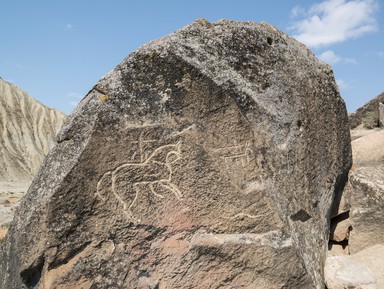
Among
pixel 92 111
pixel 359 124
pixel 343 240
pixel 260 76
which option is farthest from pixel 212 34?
pixel 359 124

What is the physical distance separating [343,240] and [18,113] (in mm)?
38883

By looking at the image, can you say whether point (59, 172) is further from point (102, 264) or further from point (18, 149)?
point (18, 149)

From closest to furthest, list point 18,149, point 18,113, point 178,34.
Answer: point 178,34 → point 18,149 → point 18,113

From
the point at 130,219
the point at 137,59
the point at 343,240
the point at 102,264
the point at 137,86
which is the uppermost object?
the point at 137,59

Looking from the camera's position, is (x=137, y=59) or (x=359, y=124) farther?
(x=359, y=124)

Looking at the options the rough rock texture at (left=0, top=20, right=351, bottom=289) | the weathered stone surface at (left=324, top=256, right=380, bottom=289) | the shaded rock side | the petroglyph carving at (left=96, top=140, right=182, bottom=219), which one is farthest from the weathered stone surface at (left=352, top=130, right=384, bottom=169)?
the shaded rock side

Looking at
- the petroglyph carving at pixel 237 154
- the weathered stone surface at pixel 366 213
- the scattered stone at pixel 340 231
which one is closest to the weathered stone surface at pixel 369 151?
the weathered stone surface at pixel 366 213

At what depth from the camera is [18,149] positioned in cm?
3678

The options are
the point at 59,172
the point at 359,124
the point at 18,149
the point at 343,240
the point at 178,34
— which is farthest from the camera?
the point at 18,149

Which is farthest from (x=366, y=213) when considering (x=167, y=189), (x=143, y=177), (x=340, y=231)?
(x=143, y=177)

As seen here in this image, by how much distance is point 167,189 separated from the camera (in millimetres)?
3928

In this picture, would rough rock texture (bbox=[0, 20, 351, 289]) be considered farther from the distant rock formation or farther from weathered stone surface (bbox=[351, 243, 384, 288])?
weathered stone surface (bbox=[351, 243, 384, 288])

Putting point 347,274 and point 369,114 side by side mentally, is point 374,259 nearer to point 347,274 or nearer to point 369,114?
point 347,274

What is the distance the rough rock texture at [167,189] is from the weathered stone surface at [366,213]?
3.68 feet
